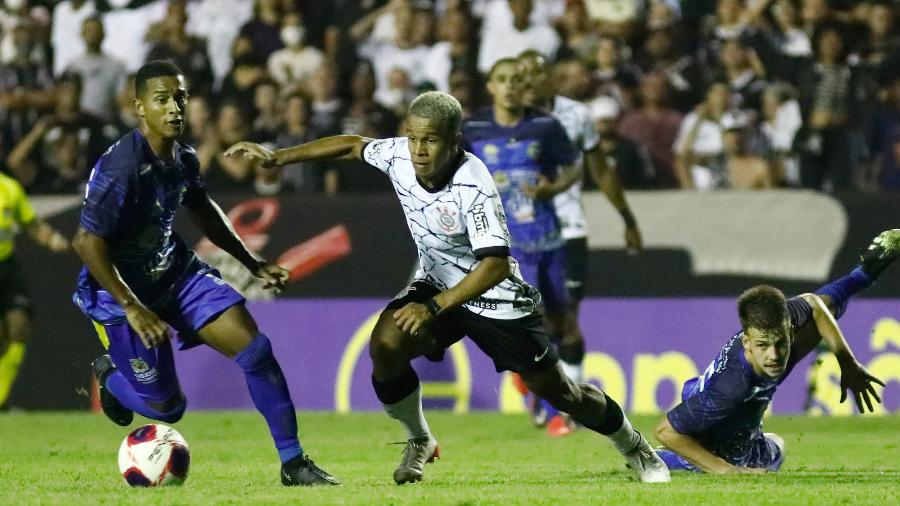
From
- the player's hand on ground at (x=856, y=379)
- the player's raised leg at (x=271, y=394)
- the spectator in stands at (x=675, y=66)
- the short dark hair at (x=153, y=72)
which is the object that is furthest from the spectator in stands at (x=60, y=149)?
the player's hand on ground at (x=856, y=379)

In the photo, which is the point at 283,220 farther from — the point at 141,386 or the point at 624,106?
the point at 141,386

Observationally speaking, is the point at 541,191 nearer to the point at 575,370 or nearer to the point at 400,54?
the point at 575,370

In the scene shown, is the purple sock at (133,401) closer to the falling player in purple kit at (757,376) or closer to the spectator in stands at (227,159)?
the falling player in purple kit at (757,376)

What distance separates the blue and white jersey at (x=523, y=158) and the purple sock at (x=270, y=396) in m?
3.86

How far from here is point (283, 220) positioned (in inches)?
557

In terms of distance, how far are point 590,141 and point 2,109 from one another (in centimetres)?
767

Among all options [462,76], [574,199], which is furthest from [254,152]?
[462,76]

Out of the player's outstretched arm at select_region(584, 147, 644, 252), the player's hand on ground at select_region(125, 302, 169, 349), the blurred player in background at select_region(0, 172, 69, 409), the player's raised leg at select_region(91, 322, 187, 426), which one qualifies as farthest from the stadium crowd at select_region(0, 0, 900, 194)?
the player's hand on ground at select_region(125, 302, 169, 349)

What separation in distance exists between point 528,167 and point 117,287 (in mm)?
4488

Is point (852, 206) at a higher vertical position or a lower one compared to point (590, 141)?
lower

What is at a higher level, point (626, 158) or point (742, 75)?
point (742, 75)

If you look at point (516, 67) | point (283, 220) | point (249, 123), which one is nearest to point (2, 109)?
point (249, 123)

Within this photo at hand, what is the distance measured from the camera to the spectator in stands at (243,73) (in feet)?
52.6

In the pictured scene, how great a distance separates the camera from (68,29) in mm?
17125
